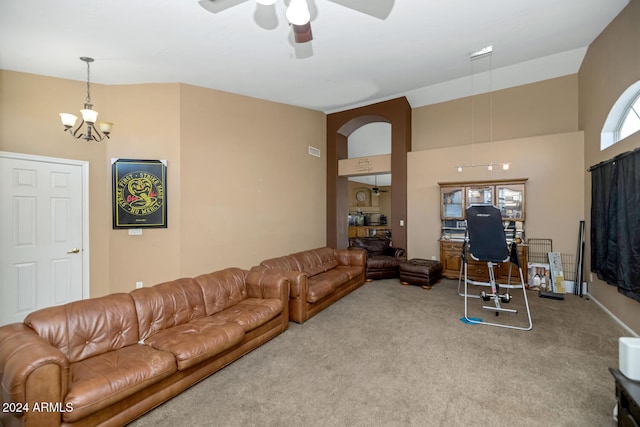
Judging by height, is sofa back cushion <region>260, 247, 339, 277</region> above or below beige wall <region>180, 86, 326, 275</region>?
below

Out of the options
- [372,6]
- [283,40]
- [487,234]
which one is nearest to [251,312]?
[487,234]

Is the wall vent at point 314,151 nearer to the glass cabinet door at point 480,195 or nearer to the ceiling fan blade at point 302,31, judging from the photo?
the glass cabinet door at point 480,195

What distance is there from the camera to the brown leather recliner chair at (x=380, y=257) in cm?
570

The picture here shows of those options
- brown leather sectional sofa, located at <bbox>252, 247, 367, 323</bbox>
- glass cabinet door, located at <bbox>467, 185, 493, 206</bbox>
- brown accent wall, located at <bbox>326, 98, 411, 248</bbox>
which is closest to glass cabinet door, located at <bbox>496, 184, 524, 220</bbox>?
glass cabinet door, located at <bbox>467, 185, 493, 206</bbox>

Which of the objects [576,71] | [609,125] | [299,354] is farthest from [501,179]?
[299,354]

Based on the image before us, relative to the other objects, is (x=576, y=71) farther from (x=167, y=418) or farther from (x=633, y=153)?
(x=167, y=418)

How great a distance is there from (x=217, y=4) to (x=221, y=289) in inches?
118

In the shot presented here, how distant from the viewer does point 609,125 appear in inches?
153

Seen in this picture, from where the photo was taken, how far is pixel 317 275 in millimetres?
4625

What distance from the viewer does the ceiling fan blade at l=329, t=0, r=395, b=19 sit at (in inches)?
115

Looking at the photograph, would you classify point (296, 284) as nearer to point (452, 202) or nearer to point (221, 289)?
point (221, 289)

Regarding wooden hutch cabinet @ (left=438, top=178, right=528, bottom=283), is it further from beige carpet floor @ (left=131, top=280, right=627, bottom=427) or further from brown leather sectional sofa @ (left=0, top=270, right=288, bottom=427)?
brown leather sectional sofa @ (left=0, top=270, right=288, bottom=427)

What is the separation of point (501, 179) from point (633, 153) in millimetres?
2332

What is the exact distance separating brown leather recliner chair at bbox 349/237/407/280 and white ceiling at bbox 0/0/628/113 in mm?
3415
